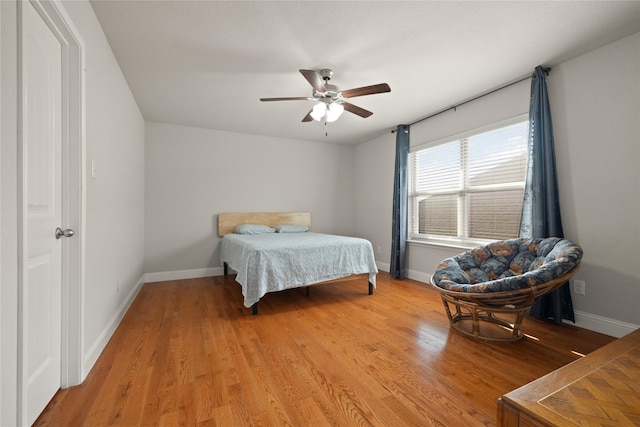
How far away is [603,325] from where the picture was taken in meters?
2.24

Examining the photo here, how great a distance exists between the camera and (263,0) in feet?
5.74

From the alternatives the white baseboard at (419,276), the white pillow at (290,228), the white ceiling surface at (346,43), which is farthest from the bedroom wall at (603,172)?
the white pillow at (290,228)

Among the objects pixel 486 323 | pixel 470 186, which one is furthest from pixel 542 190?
pixel 486 323

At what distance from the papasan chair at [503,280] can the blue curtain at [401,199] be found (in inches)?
56.3

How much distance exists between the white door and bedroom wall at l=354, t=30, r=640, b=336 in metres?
3.71

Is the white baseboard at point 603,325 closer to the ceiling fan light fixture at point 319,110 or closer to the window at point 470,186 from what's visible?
the window at point 470,186

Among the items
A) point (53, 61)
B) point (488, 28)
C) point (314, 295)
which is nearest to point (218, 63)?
point (53, 61)

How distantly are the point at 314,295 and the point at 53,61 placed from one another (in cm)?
301

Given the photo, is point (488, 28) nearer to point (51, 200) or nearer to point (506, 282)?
point (506, 282)

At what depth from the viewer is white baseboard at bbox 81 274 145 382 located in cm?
167

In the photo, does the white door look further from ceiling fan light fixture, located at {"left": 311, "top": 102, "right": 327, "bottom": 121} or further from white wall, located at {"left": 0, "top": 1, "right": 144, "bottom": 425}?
ceiling fan light fixture, located at {"left": 311, "top": 102, "right": 327, "bottom": 121}

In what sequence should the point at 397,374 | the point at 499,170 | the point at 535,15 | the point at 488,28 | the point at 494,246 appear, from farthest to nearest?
1. the point at 499,170
2. the point at 494,246
3. the point at 488,28
4. the point at 535,15
5. the point at 397,374

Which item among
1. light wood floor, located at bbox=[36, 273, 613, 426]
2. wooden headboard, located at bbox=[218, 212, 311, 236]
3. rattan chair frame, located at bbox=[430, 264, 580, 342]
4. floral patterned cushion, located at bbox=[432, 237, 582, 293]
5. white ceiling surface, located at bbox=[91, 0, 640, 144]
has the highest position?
white ceiling surface, located at bbox=[91, 0, 640, 144]

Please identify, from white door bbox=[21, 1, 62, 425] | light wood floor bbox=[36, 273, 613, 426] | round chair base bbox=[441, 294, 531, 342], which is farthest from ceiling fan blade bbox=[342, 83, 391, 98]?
light wood floor bbox=[36, 273, 613, 426]
